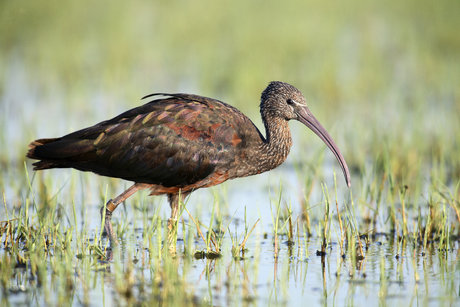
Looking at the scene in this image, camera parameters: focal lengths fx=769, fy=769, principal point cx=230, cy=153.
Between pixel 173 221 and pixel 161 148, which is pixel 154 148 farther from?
pixel 173 221

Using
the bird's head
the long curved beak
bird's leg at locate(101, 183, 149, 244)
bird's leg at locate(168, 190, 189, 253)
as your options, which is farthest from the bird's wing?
the long curved beak

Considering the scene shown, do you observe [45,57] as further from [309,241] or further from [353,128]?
[309,241]

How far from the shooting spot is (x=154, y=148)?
712cm

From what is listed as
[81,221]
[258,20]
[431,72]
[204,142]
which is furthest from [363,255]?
[258,20]

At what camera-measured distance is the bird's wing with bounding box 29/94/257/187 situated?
709cm

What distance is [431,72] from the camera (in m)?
14.4

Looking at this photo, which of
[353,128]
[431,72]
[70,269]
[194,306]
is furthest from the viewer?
[431,72]

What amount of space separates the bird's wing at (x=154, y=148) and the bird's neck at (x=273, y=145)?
1.37 feet

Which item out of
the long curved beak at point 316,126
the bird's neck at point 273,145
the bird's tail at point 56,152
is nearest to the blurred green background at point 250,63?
the long curved beak at point 316,126

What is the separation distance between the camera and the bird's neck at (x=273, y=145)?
749cm

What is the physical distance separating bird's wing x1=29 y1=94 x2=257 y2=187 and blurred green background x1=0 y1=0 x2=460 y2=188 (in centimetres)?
251

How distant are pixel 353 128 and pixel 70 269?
5966 mm

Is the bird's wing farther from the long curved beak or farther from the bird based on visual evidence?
the long curved beak

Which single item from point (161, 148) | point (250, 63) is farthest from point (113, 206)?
point (250, 63)
